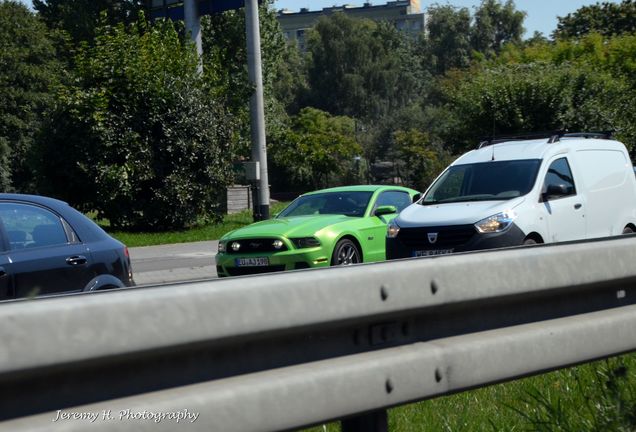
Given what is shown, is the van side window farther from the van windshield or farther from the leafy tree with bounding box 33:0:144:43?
Answer: the leafy tree with bounding box 33:0:144:43

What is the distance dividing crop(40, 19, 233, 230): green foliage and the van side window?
708 inches

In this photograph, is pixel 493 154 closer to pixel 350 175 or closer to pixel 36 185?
pixel 36 185

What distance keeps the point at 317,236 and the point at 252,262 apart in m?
0.98

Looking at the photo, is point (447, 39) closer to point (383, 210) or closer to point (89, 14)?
point (89, 14)

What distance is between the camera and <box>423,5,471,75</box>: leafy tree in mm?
116562

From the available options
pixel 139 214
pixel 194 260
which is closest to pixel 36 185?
pixel 139 214

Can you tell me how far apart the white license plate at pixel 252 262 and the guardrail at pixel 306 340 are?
1029 centimetres

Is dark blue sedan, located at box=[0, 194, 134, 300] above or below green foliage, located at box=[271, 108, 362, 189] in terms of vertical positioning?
above

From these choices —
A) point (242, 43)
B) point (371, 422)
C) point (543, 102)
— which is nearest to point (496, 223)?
point (371, 422)

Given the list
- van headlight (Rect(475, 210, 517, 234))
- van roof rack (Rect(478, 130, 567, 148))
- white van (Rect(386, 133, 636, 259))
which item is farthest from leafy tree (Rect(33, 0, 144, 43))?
van headlight (Rect(475, 210, 517, 234))

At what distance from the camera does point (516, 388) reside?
5926 mm

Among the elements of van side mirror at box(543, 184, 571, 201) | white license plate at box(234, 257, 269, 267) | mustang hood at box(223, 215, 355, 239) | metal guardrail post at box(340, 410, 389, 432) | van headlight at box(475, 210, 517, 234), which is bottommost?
white license plate at box(234, 257, 269, 267)

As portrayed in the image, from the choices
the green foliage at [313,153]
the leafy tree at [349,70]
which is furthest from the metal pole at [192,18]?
the leafy tree at [349,70]

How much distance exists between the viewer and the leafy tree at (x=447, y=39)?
4589 inches
